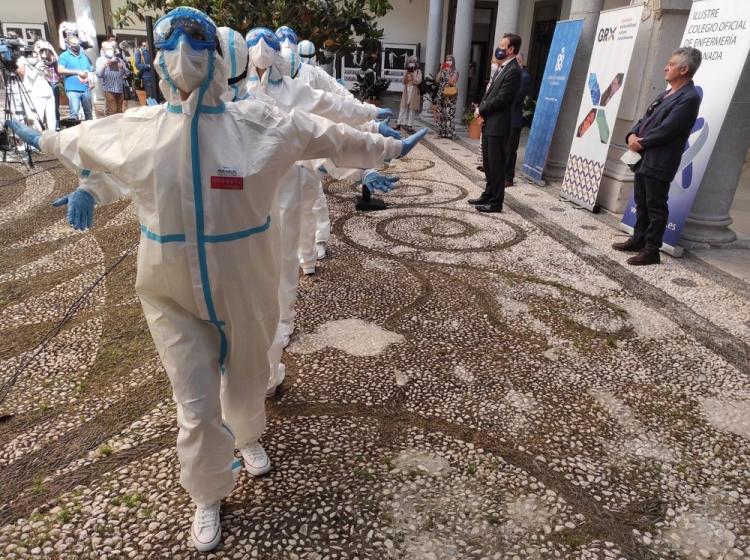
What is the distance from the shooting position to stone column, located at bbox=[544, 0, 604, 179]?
277 inches

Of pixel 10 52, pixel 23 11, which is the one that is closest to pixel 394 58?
pixel 23 11

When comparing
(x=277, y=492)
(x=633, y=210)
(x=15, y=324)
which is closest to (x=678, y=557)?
(x=277, y=492)

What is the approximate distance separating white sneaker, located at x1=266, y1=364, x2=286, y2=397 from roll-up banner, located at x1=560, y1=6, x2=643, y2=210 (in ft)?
16.1

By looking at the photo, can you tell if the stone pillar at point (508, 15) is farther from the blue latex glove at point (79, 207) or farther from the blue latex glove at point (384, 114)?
the blue latex glove at point (79, 207)

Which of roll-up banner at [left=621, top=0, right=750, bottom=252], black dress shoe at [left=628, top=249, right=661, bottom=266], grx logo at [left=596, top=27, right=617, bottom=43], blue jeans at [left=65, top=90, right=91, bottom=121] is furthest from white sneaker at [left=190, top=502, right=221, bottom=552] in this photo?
blue jeans at [left=65, top=90, right=91, bottom=121]

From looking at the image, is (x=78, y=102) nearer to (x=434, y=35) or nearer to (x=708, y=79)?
(x=434, y=35)

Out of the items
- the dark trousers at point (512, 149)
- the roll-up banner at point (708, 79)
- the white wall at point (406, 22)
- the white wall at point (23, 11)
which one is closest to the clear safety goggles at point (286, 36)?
the roll-up banner at point (708, 79)

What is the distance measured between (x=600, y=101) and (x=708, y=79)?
1638 mm

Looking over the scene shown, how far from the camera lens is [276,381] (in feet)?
9.07

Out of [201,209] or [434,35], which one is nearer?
[201,209]

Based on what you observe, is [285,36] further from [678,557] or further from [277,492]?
[678,557]

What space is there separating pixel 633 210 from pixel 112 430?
202 inches

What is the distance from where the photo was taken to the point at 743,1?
446 centimetres

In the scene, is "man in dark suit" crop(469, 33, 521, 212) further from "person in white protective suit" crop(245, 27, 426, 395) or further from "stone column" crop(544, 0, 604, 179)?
"person in white protective suit" crop(245, 27, 426, 395)
